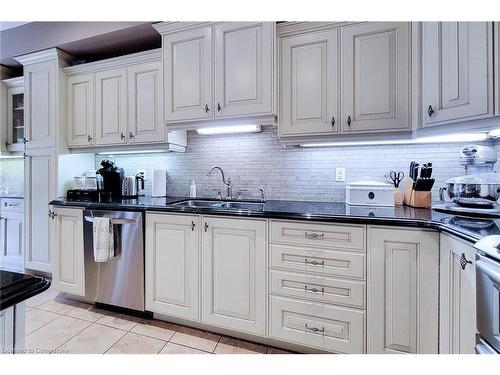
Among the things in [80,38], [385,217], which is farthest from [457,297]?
[80,38]

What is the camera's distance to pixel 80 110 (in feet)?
8.56

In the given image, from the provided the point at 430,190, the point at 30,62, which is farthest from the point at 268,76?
the point at 30,62

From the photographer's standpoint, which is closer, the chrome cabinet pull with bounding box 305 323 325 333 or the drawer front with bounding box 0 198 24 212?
the chrome cabinet pull with bounding box 305 323 325 333

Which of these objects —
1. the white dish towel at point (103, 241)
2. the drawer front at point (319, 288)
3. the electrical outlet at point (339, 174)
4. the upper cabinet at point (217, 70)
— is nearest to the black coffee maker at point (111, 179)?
the white dish towel at point (103, 241)

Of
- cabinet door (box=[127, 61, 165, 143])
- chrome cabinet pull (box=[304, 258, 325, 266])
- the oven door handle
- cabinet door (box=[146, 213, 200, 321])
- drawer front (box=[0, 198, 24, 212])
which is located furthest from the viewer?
drawer front (box=[0, 198, 24, 212])

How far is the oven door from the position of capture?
886mm

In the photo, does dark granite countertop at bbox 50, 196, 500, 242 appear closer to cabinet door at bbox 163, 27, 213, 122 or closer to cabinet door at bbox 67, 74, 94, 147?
cabinet door at bbox 163, 27, 213, 122

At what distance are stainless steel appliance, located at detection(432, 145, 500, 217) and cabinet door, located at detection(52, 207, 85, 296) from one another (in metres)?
2.78

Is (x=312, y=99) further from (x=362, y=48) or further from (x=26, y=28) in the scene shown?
(x=26, y=28)

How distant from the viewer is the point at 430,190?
176 cm

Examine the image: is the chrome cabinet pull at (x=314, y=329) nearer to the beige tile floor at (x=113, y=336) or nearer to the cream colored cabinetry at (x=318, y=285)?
the cream colored cabinetry at (x=318, y=285)

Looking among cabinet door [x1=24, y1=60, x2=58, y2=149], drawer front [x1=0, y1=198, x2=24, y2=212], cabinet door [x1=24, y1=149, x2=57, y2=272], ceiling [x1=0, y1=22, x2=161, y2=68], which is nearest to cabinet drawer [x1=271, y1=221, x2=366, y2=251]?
ceiling [x1=0, y1=22, x2=161, y2=68]

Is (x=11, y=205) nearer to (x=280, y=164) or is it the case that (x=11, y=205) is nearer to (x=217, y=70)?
(x=217, y=70)

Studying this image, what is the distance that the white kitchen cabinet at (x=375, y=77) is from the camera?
1.71 m
